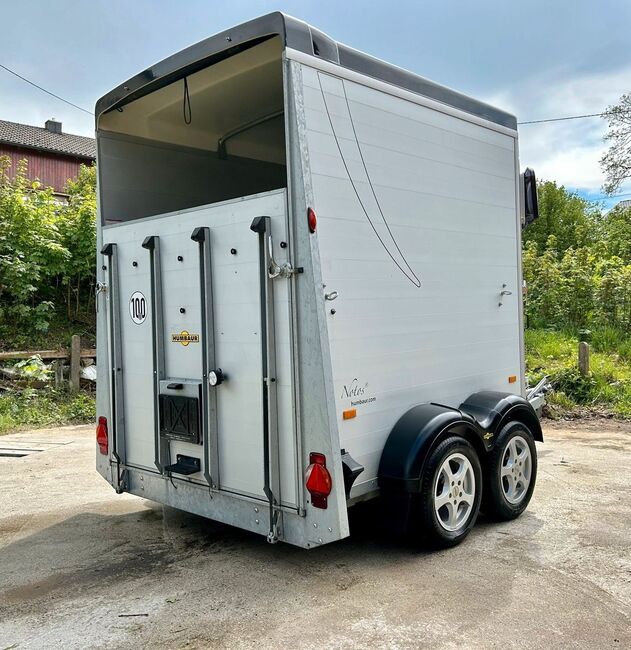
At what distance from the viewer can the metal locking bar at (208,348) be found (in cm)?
388

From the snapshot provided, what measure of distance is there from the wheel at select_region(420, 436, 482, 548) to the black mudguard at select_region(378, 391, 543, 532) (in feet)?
0.25

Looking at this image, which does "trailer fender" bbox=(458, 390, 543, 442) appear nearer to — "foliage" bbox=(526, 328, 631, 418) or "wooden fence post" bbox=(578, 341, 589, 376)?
"foliage" bbox=(526, 328, 631, 418)

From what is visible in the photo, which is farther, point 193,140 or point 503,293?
point 193,140

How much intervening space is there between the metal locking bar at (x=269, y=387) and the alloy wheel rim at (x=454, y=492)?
3.36 feet

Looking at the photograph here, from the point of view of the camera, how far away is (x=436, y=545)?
3996mm

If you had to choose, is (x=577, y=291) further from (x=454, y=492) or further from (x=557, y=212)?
(x=557, y=212)

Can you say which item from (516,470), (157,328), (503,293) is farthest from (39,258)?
(516,470)

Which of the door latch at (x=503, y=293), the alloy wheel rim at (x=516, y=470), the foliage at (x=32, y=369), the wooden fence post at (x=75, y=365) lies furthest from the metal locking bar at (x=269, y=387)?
the wooden fence post at (x=75, y=365)

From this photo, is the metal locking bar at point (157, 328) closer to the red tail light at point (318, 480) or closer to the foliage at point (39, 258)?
the red tail light at point (318, 480)

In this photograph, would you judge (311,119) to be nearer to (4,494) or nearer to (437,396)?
(437,396)

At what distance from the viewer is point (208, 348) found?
3.89 m

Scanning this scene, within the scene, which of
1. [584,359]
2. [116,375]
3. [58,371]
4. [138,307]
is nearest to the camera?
[138,307]

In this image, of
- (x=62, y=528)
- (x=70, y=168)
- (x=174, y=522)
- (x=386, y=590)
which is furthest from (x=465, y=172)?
(x=70, y=168)

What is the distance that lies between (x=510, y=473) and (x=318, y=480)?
6.54 ft
